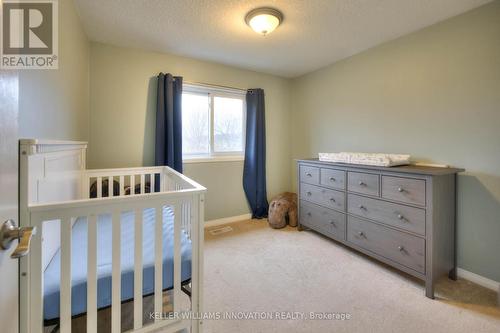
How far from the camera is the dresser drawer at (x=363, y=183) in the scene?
202 cm

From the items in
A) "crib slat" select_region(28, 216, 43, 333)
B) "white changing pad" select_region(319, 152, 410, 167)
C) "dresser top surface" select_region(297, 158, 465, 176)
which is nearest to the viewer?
"crib slat" select_region(28, 216, 43, 333)

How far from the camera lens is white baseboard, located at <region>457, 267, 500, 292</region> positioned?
176cm

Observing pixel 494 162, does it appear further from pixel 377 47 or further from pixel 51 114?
pixel 51 114

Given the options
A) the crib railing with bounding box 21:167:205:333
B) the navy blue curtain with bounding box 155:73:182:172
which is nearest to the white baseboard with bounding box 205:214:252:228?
the navy blue curtain with bounding box 155:73:182:172

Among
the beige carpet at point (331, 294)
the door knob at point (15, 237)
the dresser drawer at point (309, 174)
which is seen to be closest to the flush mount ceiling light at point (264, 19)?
the dresser drawer at point (309, 174)

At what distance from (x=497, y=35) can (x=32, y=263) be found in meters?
3.11

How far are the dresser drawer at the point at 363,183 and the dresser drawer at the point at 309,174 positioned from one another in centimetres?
42

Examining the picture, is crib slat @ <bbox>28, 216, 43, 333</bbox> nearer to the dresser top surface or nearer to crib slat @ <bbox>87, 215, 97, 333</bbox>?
crib slat @ <bbox>87, 215, 97, 333</bbox>

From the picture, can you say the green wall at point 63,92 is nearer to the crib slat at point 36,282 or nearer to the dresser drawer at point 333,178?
the crib slat at point 36,282

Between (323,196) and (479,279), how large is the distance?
1.36 m

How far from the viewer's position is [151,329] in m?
1.13

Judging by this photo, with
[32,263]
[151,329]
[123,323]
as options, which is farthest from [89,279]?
[123,323]

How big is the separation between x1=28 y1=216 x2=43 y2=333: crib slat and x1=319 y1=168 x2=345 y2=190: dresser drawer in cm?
225

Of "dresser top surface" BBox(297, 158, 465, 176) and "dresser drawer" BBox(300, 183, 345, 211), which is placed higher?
"dresser top surface" BBox(297, 158, 465, 176)
